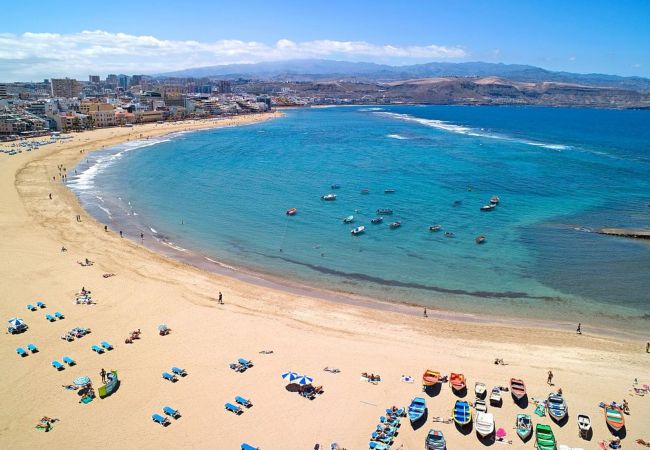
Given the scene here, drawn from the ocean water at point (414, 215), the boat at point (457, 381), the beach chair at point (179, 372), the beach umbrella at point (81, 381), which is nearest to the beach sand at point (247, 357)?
the beach chair at point (179, 372)

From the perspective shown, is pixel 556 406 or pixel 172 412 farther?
pixel 556 406

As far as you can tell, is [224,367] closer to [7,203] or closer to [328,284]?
[328,284]

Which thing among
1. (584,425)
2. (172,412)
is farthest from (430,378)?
(172,412)

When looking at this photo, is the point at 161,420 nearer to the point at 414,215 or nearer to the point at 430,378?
the point at 430,378

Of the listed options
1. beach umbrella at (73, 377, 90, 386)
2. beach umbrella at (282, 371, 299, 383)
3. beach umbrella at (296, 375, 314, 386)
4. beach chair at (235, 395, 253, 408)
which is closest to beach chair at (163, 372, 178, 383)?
beach umbrella at (73, 377, 90, 386)

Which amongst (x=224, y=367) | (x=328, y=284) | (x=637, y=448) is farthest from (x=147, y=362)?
(x=637, y=448)

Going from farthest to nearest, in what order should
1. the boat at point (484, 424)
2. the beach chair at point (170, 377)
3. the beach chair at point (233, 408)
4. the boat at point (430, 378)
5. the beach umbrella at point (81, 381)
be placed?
the beach chair at point (170, 377) → the boat at point (430, 378) → the beach umbrella at point (81, 381) → the beach chair at point (233, 408) → the boat at point (484, 424)

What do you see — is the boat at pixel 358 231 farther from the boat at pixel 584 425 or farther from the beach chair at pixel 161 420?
the beach chair at pixel 161 420
